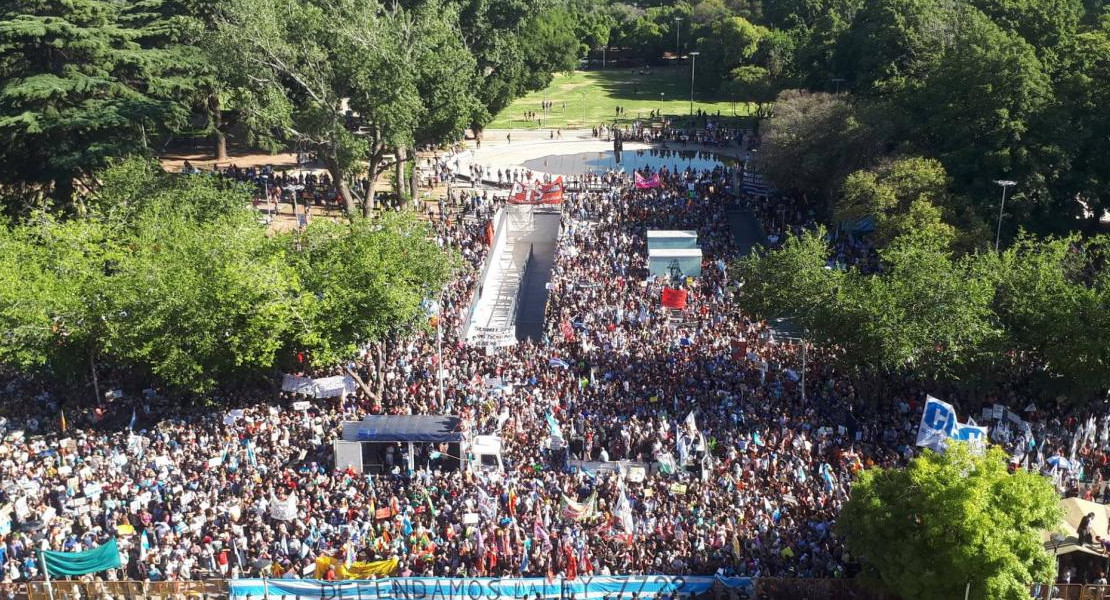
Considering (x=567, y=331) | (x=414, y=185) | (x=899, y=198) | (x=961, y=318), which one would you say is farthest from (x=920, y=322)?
(x=414, y=185)

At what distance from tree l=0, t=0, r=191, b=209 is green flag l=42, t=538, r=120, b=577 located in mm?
29707

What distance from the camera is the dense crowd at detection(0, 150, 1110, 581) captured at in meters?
23.8

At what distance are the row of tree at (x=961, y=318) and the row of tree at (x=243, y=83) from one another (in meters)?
23.1

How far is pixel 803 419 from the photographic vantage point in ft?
96.0

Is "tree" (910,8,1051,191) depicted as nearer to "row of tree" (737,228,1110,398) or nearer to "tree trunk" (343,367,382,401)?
"row of tree" (737,228,1110,398)

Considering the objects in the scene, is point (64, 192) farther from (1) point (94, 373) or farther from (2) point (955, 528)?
(2) point (955, 528)

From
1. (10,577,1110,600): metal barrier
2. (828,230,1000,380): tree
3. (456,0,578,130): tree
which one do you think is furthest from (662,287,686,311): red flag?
(456,0,578,130): tree

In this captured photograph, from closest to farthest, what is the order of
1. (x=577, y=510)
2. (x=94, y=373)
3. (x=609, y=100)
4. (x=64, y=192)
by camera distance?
(x=577, y=510)
(x=94, y=373)
(x=64, y=192)
(x=609, y=100)

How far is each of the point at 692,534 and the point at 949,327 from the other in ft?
36.9

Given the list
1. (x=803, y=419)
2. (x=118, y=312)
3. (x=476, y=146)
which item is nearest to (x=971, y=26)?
(x=803, y=419)

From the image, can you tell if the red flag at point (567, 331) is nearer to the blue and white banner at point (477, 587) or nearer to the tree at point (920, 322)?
the tree at point (920, 322)

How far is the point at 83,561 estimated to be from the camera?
2333cm

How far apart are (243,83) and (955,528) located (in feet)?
130

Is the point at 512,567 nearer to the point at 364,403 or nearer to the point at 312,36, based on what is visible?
the point at 364,403
